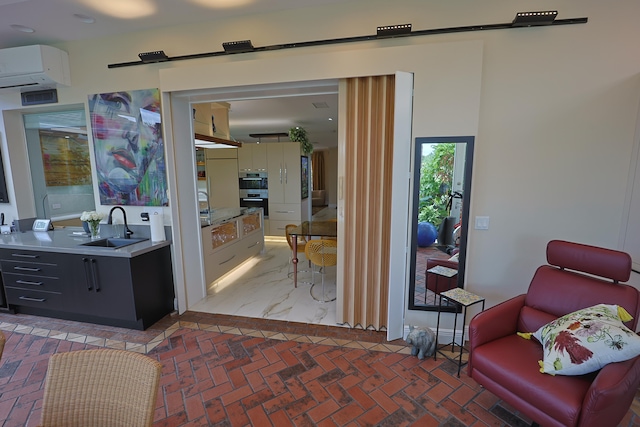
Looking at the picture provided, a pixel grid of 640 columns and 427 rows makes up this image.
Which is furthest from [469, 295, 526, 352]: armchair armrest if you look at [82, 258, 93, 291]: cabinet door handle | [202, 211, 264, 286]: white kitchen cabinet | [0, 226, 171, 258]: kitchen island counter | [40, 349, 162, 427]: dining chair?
[82, 258, 93, 291]: cabinet door handle

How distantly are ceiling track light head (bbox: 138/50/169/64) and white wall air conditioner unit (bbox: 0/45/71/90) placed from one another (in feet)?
3.14

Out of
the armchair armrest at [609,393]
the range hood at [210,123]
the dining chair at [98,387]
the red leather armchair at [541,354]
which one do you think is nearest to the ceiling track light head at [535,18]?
A: the red leather armchair at [541,354]

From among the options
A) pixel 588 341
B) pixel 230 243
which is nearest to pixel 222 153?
pixel 230 243

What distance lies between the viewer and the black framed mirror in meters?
Answer: 2.36

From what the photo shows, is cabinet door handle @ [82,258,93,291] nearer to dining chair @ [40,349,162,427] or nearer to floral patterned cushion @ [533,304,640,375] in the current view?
dining chair @ [40,349,162,427]

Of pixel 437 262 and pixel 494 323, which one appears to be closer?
pixel 494 323

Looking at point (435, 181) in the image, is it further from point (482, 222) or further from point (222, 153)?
point (222, 153)

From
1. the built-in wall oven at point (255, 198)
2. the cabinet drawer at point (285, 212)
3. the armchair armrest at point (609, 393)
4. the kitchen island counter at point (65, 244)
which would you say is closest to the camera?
the armchair armrest at point (609, 393)

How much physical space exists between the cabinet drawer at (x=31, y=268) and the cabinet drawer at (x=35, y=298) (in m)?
0.21

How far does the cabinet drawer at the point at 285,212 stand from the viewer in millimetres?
6453

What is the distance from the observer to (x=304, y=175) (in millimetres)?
6664

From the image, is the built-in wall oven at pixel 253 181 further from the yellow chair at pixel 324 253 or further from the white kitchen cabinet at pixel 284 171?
the yellow chair at pixel 324 253

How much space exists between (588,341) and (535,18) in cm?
223

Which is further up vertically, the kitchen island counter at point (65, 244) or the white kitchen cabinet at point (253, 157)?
the white kitchen cabinet at point (253, 157)
